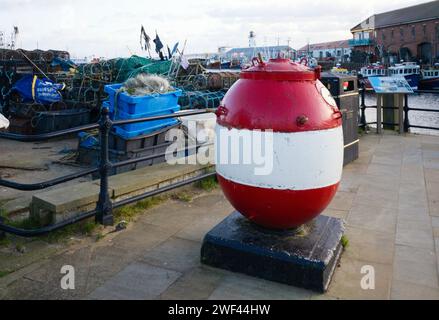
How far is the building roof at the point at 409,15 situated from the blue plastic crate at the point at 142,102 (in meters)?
83.1

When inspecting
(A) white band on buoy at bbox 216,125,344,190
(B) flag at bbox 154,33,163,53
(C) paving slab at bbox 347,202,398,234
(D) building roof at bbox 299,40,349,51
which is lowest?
(C) paving slab at bbox 347,202,398,234

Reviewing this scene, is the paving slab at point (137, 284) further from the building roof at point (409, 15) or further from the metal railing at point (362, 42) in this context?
the metal railing at point (362, 42)

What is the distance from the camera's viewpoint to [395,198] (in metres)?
5.59

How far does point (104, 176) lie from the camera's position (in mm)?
4344

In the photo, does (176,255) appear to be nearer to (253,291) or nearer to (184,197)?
(253,291)

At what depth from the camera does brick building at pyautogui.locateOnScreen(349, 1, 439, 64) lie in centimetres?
7938

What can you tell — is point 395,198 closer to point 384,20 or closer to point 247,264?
point 247,264

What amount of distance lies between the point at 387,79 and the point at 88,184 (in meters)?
7.99

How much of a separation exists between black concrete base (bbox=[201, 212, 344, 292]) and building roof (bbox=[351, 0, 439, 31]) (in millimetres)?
86391

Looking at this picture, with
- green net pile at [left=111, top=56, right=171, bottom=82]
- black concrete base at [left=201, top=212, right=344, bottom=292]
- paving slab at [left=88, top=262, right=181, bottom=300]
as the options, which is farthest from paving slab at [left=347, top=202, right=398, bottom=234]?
green net pile at [left=111, top=56, right=171, bottom=82]

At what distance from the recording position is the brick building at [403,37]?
79375mm

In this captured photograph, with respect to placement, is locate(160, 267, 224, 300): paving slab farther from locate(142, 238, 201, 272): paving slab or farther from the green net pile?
the green net pile

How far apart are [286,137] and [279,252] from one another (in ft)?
2.90
